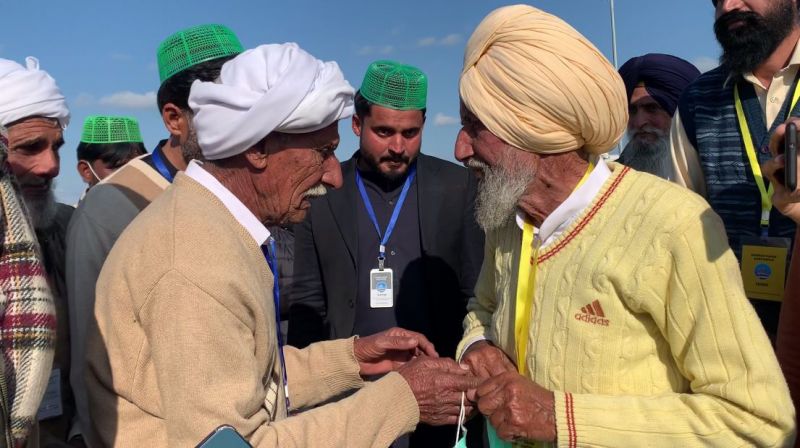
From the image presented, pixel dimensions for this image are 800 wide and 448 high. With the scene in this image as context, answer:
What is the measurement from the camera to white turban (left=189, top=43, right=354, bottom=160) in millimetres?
2109

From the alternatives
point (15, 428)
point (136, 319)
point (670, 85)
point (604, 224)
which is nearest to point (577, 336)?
point (604, 224)

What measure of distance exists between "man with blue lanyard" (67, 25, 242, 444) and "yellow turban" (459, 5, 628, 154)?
1136mm

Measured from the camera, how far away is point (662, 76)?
5.16 m

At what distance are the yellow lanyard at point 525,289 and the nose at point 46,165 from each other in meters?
2.44

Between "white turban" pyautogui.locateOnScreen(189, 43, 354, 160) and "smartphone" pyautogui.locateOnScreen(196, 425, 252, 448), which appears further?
"white turban" pyautogui.locateOnScreen(189, 43, 354, 160)

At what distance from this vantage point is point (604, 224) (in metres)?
2.24

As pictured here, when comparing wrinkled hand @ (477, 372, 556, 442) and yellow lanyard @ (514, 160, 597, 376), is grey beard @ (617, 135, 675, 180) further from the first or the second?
wrinkled hand @ (477, 372, 556, 442)

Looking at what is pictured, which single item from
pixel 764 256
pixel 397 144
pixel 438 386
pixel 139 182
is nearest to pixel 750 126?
pixel 764 256

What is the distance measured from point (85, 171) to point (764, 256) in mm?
6851

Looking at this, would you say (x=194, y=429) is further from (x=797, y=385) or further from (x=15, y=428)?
(x=797, y=385)

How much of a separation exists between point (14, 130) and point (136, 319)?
73.6 inches

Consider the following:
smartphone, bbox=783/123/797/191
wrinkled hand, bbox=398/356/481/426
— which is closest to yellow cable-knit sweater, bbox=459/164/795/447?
wrinkled hand, bbox=398/356/481/426

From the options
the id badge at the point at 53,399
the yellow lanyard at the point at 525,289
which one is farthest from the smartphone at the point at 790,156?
Result: the id badge at the point at 53,399

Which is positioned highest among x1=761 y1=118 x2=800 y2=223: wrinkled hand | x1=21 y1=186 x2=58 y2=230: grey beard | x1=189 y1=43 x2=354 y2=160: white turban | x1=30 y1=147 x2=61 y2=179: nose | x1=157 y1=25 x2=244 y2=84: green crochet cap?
x1=157 y1=25 x2=244 y2=84: green crochet cap
